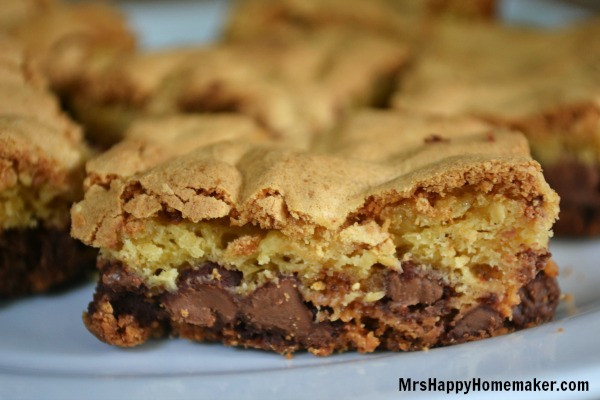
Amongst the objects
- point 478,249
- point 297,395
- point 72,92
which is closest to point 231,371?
point 297,395

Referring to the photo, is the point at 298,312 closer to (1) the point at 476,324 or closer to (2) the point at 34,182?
(1) the point at 476,324

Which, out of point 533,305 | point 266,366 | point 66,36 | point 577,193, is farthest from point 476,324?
point 66,36

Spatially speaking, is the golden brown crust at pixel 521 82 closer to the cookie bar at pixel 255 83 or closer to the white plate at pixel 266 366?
the cookie bar at pixel 255 83

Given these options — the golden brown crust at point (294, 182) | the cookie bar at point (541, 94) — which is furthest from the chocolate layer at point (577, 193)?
the golden brown crust at point (294, 182)

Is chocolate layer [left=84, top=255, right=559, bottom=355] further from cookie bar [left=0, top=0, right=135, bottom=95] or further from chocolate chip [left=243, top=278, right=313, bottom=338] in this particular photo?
cookie bar [left=0, top=0, right=135, bottom=95]

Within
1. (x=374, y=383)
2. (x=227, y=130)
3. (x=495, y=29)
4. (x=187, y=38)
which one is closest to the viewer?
(x=374, y=383)

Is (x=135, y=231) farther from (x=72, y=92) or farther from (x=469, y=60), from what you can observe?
(x=469, y=60)
